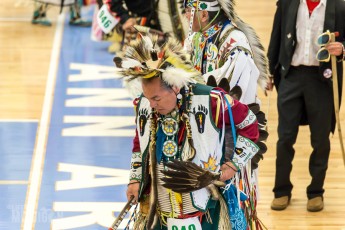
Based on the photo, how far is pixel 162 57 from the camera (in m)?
4.64

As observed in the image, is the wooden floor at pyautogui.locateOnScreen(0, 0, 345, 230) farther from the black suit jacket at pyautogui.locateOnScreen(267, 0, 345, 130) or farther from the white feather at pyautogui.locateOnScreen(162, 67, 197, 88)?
the white feather at pyautogui.locateOnScreen(162, 67, 197, 88)

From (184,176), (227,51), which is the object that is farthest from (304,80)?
(184,176)

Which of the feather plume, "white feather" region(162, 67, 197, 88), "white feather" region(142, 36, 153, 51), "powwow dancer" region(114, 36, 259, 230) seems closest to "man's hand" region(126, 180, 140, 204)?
"powwow dancer" region(114, 36, 259, 230)

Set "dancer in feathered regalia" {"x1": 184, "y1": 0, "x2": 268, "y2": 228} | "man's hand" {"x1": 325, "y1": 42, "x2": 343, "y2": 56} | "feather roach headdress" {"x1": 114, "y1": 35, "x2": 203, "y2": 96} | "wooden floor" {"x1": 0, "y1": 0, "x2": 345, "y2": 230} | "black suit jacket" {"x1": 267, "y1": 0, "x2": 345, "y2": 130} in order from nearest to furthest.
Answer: "feather roach headdress" {"x1": 114, "y1": 35, "x2": 203, "y2": 96} → "dancer in feathered regalia" {"x1": 184, "y1": 0, "x2": 268, "y2": 228} → "man's hand" {"x1": 325, "y1": 42, "x2": 343, "y2": 56} → "black suit jacket" {"x1": 267, "y1": 0, "x2": 345, "y2": 130} → "wooden floor" {"x1": 0, "y1": 0, "x2": 345, "y2": 230}

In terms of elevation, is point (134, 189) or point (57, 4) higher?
point (134, 189)

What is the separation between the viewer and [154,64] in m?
4.61

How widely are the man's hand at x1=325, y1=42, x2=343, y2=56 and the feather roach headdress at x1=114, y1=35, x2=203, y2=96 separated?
1888mm

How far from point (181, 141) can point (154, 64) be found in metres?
0.43

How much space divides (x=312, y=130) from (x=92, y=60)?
4617 mm

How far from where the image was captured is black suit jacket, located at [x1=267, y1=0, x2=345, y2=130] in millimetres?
6531

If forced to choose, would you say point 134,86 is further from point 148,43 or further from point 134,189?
point 134,189

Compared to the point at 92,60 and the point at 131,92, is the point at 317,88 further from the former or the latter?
the point at 92,60

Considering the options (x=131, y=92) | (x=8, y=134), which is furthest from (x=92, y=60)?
(x=131, y=92)

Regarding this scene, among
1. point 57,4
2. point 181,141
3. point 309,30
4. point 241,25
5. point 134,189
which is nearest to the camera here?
point 181,141
